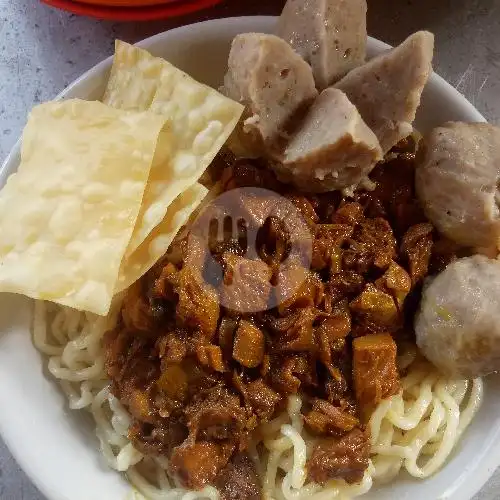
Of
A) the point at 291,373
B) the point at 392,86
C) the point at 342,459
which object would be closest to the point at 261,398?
the point at 291,373

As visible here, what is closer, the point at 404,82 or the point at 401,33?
the point at 404,82

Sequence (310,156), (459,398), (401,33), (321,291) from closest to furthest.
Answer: (310,156), (321,291), (459,398), (401,33)

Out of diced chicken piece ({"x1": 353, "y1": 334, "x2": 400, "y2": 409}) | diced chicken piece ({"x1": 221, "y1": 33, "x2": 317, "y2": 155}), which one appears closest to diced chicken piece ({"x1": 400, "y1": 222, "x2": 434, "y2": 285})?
diced chicken piece ({"x1": 353, "y1": 334, "x2": 400, "y2": 409})

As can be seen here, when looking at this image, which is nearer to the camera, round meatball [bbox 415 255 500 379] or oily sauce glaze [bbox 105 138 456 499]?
round meatball [bbox 415 255 500 379]

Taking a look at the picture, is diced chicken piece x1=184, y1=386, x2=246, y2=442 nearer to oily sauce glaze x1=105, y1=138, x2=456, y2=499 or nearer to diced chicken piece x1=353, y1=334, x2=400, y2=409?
oily sauce glaze x1=105, y1=138, x2=456, y2=499

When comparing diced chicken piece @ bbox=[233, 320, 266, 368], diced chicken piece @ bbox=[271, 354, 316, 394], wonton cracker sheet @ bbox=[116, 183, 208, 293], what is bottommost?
diced chicken piece @ bbox=[271, 354, 316, 394]

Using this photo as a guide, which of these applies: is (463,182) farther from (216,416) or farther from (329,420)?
(216,416)

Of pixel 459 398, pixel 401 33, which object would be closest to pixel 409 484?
pixel 459 398

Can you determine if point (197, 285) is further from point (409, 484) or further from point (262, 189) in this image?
point (409, 484)
